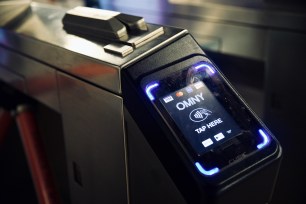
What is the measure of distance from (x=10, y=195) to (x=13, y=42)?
21.7 inches

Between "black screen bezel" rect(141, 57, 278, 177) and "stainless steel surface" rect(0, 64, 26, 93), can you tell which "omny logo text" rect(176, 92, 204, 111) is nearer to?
"black screen bezel" rect(141, 57, 278, 177)

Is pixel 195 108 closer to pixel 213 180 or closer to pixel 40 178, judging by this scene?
pixel 213 180

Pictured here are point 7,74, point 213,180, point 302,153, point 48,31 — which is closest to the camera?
point 213,180

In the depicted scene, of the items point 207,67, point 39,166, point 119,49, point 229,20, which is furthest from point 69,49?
point 229,20

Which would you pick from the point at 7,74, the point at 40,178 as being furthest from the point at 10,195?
the point at 7,74

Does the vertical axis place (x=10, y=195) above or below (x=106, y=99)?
below

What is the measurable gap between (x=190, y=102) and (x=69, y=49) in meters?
0.17

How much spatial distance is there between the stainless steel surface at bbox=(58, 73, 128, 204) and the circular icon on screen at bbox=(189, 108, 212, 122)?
8cm

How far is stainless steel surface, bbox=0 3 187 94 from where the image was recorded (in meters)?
0.45

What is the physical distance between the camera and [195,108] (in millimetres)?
444

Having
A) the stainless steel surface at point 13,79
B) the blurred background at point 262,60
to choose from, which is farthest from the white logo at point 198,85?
the blurred background at point 262,60

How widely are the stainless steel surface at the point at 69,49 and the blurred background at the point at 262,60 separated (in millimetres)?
297

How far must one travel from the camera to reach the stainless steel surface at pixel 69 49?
0.45 meters

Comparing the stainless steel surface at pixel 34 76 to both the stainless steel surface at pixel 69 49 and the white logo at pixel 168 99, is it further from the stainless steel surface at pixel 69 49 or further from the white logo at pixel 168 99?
the white logo at pixel 168 99
